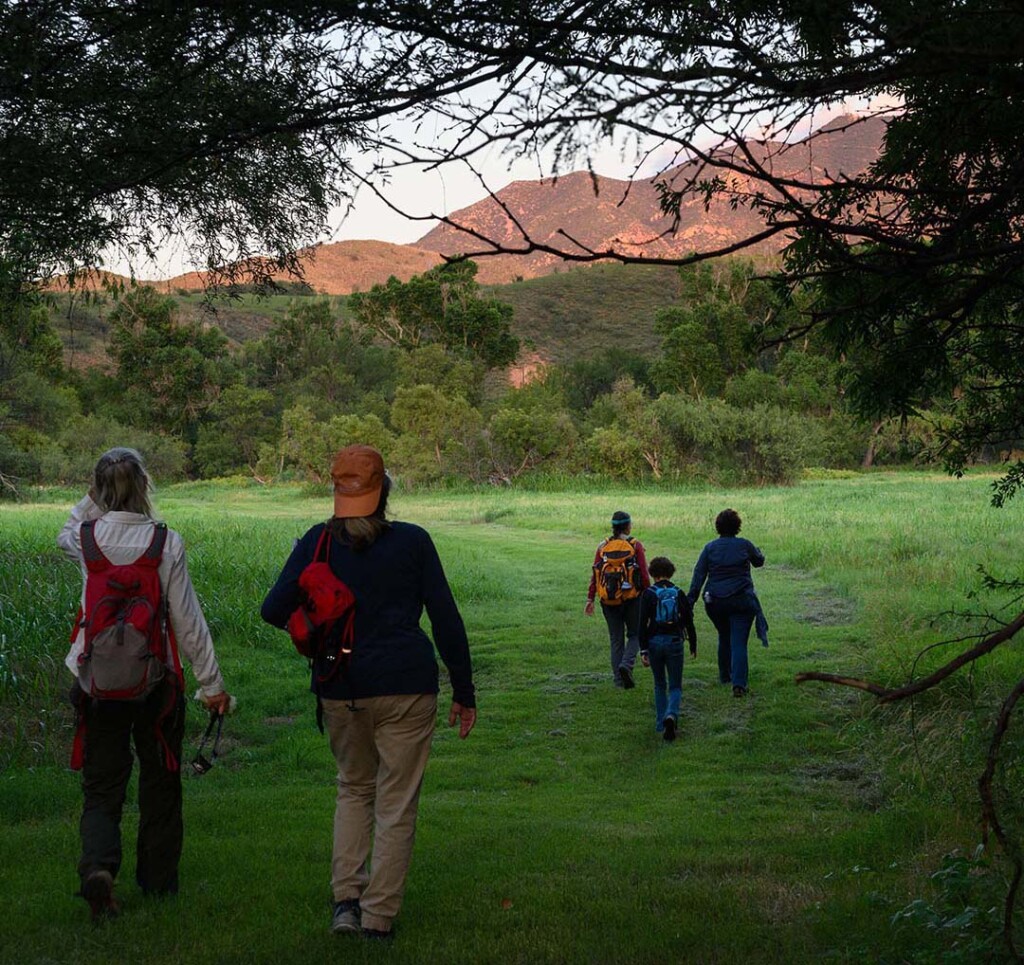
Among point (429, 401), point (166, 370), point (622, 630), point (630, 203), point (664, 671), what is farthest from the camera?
point (166, 370)

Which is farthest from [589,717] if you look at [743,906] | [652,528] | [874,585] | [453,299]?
[453,299]

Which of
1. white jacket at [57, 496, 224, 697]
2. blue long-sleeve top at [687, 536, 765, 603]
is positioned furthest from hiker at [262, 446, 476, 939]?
blue long-sleeve top at [687, 536, 765, 603]

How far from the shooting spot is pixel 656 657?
9.46 metres

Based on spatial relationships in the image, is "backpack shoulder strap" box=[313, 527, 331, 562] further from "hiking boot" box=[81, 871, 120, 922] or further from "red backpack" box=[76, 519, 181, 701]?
"hiking boot" box=[81, 871, 120, 922]

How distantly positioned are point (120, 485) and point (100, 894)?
5.36ft

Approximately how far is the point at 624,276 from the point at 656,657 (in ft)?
416

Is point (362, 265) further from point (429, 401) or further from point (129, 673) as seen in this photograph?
point (129, 673)

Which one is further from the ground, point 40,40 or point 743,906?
point 40,40

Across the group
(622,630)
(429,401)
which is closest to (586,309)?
(429,401)

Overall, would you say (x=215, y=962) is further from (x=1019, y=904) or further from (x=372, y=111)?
(x=372, y=111)

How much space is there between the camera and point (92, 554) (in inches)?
194

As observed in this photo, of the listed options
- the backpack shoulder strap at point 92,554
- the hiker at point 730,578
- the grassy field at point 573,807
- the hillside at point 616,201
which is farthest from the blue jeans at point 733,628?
the backpack shoulder strap at point 92,554

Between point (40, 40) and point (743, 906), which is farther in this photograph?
point (40, 40)

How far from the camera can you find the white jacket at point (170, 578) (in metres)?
4.98
